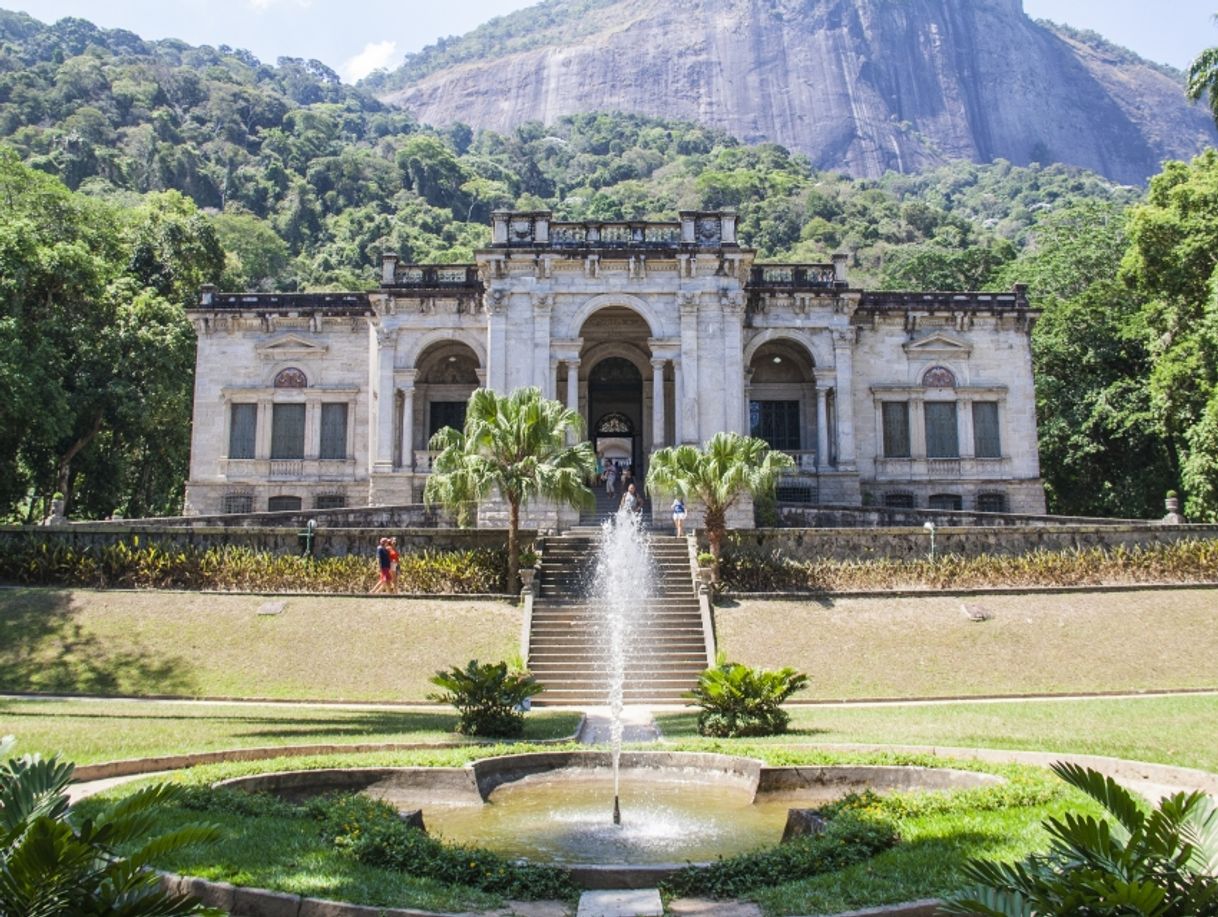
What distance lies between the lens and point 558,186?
151375 mm

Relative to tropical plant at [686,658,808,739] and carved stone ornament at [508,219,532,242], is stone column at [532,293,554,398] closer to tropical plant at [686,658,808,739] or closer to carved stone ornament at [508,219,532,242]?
carved stone ornament at [508,219,532,242]

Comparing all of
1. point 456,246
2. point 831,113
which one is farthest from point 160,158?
point 831,113

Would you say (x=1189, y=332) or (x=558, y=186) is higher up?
(x=558, y=186)

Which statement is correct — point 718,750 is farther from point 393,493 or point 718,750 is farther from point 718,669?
point 393,493

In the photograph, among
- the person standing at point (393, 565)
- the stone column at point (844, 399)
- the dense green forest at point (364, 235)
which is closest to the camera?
the person standing at point (393, 565)

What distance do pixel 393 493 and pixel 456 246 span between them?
5945cm

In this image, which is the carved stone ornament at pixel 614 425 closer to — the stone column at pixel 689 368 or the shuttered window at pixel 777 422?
the shuttered window at pixel 777 422

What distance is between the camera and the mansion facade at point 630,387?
36.6m

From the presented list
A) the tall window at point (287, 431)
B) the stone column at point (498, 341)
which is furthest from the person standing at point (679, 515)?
the tall window at point (287, 431)

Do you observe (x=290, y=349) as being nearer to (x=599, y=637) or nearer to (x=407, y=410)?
(x=407, y=410)

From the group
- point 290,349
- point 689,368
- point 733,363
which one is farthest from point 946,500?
point 290,349

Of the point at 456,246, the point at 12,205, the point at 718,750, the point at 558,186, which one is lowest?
the point at 718,750

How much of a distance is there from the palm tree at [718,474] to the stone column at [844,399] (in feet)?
34.4

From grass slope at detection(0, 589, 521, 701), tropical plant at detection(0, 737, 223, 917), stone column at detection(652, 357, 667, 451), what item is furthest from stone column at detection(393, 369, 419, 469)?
tropical plant at detection(0, 737, 223, 917)
